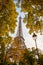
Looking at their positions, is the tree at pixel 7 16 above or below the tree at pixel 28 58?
above

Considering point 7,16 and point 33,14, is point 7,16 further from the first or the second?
point 33,14

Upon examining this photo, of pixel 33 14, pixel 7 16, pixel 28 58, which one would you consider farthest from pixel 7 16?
pixel 28 58

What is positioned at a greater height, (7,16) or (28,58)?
(7,16)

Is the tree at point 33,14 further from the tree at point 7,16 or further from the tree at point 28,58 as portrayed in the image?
the tree at point 28,58

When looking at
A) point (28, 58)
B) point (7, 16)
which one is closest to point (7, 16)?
point (7, 16)

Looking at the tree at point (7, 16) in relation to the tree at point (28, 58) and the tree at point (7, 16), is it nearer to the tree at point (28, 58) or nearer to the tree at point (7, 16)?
the tree at point (7, 16)

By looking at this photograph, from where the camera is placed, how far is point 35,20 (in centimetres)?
1093

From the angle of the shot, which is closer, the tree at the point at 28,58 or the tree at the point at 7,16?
the tree at the point at 7,16

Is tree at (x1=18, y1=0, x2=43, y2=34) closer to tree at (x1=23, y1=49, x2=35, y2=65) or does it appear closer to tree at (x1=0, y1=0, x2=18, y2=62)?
tree at (x1=0, y1=0, x2=18, y2=62)

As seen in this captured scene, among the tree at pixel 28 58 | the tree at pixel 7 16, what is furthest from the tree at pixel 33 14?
the tree at pixel 28 58

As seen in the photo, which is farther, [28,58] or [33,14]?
[28,58]

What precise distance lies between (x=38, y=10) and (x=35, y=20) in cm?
64

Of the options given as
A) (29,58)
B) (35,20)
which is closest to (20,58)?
(29,58)

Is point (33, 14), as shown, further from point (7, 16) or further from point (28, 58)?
point (28, 58)
